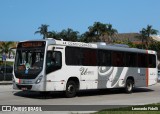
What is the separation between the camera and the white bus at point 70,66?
18.6 meters

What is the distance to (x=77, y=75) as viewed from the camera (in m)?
20.3

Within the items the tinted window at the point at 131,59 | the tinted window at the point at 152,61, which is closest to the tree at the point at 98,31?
the tinted window at the point at 152,61

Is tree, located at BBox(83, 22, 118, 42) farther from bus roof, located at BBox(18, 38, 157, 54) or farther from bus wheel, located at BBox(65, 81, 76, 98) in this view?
bus wheel, located at BBox(65, 81, 76, 98)

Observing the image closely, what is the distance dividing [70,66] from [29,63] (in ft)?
7.13

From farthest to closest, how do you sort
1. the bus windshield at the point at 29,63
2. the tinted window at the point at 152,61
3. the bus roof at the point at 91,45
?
the tinted window at the point at 152,61 < the bus roof at the point at 91,45 < the bus windshield at the point at 29,63

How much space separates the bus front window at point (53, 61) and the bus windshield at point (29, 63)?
0.31 m

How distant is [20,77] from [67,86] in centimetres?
243

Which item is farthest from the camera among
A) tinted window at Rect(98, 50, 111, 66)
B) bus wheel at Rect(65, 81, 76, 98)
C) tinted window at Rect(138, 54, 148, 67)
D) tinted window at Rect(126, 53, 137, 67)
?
tinted window at Rect(138, 54, 148, 67)

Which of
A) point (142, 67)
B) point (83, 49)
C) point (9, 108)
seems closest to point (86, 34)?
point (142, 67)

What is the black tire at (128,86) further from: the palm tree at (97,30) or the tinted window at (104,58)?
the palm tree at (97,30)

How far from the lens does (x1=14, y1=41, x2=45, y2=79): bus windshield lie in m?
18.5

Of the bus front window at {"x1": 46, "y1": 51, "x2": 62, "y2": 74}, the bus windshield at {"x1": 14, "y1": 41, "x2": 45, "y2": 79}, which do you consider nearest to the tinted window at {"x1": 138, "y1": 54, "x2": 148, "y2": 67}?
the bus front window at {"x1": 46, "y1": 51, "x2": 62, "y2": 74}

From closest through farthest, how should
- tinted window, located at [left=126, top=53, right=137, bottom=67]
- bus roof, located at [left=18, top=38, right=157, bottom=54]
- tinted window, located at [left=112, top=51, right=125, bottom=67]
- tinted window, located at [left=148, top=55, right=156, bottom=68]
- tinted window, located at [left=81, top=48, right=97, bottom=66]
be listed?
bus roof, located at [left=18, top=38, right=157, bottom=54] → tinted window, located at [left=81, top=48, right=97, bottom=66] → tinted window, located at [left=112, top=51, right=125, bottom=67] → tinted window, located at [left=126, top=53, right=137, bottom=67] → tinted window, located at [left=148, top=55, right=156, bottom=68]

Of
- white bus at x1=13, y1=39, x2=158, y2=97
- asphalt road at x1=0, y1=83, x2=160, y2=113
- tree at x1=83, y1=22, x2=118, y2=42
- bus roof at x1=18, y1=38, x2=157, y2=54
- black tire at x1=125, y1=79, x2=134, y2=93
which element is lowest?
asphalt road at x1=0, y1=83, x2=160, y2=113
